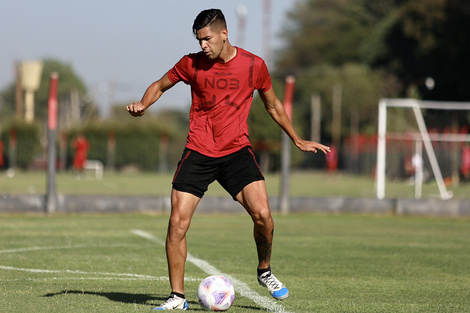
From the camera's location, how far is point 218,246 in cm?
1162

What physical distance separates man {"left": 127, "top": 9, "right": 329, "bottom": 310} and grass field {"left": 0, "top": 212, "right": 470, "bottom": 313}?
620mm

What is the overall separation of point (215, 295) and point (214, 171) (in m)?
1.08

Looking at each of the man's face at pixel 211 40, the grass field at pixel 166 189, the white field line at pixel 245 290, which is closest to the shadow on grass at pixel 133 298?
the white field line at pixel 245 290

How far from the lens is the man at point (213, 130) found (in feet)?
22.2

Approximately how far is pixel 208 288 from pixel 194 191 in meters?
0.82

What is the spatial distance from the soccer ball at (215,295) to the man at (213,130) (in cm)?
21

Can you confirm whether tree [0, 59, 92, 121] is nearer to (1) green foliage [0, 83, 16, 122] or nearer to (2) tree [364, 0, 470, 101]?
(1) green foliage [0, 83, 16, 122]

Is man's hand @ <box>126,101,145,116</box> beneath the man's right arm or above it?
beneath

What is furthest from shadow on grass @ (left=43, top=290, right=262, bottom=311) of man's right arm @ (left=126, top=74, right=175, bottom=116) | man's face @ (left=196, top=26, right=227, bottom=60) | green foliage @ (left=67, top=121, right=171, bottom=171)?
green foliage @ (left=67, top=121, right=171, bottom=171)

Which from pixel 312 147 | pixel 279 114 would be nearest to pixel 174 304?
pixel 312 147

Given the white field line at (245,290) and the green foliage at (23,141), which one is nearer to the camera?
the white field line at (245,290)

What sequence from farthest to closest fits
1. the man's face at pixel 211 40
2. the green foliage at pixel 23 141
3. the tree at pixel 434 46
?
the tree at pixel 434 46, the green foliage at pixel 23 141, the man's face at pixel 211 40

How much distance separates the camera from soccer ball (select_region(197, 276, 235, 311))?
6.49 meters

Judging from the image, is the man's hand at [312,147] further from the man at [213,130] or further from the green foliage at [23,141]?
the green foliage at [23,141]
